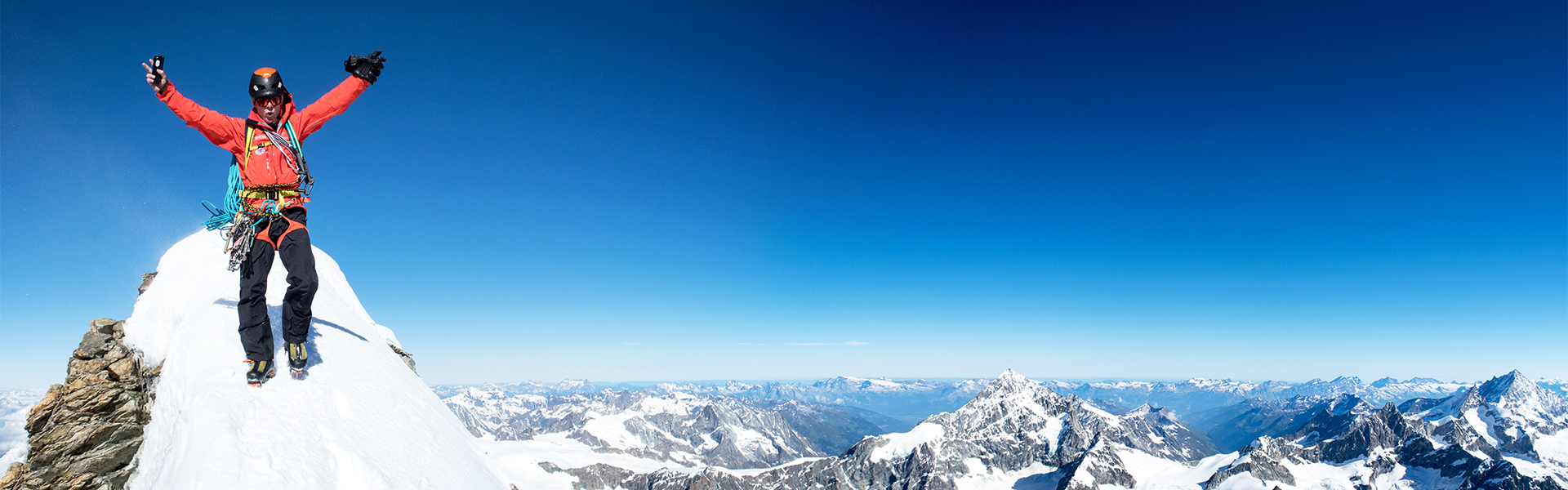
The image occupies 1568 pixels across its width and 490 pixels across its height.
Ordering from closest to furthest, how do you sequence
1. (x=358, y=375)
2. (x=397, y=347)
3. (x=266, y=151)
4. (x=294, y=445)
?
1. (x=294, y=445)
2. (x=266, y=151)
3. (x=358, y=375)
4. (x=397, y=347)

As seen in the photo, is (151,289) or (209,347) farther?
(151,289)

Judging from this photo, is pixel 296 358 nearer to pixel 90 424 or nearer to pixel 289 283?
pixel 289 283

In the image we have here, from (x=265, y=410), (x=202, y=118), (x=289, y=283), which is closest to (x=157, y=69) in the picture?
(x=202, y=118)

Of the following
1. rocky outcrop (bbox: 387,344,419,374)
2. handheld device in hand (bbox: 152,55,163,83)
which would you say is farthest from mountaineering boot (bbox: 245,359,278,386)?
rocky outcrop (bbox: 387,344,419,374)

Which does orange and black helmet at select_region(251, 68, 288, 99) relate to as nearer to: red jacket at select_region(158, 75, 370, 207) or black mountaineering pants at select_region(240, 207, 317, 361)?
red jacket at select_region(158, 75, 370, 207)

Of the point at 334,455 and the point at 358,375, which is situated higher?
the point at 358,375

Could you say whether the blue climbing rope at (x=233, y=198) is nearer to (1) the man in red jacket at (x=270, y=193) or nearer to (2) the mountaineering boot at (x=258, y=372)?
(1) the man in red jacket at (x=270, y=193)

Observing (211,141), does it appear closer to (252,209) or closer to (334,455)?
(252,209)

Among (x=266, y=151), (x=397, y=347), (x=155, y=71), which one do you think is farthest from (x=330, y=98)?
(x=397, y=347)
